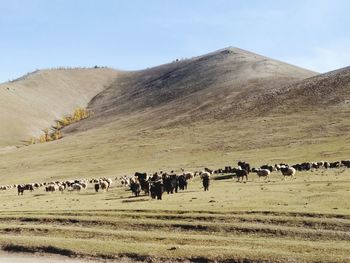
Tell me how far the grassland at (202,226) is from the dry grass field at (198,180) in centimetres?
8

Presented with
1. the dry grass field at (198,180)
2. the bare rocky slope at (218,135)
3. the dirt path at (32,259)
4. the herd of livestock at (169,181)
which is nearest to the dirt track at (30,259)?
the dirt path at (32,259)

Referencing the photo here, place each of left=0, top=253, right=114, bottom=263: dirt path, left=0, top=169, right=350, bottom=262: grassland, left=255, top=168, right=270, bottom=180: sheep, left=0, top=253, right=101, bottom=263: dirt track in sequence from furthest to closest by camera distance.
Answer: left=255, top=168, right=270, bottom=180: sheep < left=0, top=253, right=101, bottom=263: dirt track < left=0, top=253, right=114, bottom=263: dirt path < left=0, top=169, right=350, bottom=262: grassland

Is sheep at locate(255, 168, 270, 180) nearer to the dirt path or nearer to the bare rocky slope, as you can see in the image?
the bare rocky slope

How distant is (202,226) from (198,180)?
27.7 m

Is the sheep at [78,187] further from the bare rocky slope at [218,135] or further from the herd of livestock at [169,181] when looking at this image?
the bare rocky slope at [218,135]

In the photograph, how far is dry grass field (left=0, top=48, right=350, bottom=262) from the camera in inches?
1192

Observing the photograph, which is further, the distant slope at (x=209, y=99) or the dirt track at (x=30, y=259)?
the distant slope at (x=209, y=99)

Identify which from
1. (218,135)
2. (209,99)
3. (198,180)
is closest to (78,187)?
(198,180)

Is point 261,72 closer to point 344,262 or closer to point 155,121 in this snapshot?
point 155,121

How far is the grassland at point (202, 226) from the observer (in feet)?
92.4

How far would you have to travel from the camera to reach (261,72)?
188000mm

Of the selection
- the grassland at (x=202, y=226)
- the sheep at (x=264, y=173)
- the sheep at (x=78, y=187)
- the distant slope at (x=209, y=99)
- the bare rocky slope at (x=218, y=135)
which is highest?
the distant slope at (x=209, y=99)

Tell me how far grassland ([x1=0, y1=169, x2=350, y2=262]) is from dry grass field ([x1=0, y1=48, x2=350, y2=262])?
0.08 metres

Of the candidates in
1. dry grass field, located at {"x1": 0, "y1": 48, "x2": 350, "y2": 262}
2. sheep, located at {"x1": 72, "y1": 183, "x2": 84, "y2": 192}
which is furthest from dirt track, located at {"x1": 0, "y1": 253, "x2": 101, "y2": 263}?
sheep, located at {"x1": 72, "y1": 183, "x2": 84, "y2": 192}
